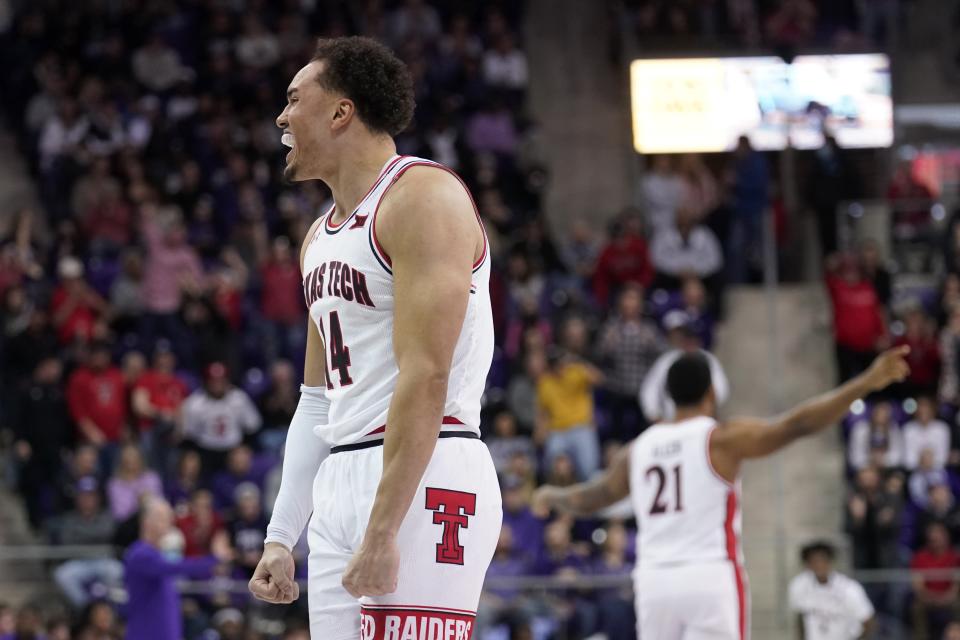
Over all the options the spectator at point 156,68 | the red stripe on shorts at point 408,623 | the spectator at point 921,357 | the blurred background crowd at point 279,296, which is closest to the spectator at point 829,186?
the blurred background crowd at point 279,296

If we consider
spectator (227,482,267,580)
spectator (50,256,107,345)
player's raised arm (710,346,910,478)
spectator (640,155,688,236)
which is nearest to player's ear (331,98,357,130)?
player's raised arm (710,346,910,478)

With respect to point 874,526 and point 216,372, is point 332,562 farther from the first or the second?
point 216,372

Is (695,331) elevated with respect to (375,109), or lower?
elevated

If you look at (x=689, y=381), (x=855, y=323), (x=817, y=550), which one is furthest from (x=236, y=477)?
(x=689, y=381)

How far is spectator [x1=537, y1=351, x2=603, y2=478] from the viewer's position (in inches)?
639

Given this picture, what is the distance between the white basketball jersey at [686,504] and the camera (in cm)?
809

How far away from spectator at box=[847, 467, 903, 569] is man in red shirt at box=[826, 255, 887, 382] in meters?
3.30

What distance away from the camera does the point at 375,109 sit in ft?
14.3


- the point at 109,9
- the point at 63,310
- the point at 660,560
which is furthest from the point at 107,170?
the point at 660,560

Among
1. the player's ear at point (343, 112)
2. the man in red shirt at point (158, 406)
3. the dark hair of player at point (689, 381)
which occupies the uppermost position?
the man in red shirt at point (158, 406)

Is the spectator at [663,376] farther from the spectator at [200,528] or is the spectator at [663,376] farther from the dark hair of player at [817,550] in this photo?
the spectator at [200,528]

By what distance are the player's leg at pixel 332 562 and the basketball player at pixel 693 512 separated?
156 inches

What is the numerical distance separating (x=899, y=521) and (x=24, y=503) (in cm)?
862

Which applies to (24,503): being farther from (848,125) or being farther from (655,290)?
(848,125)
